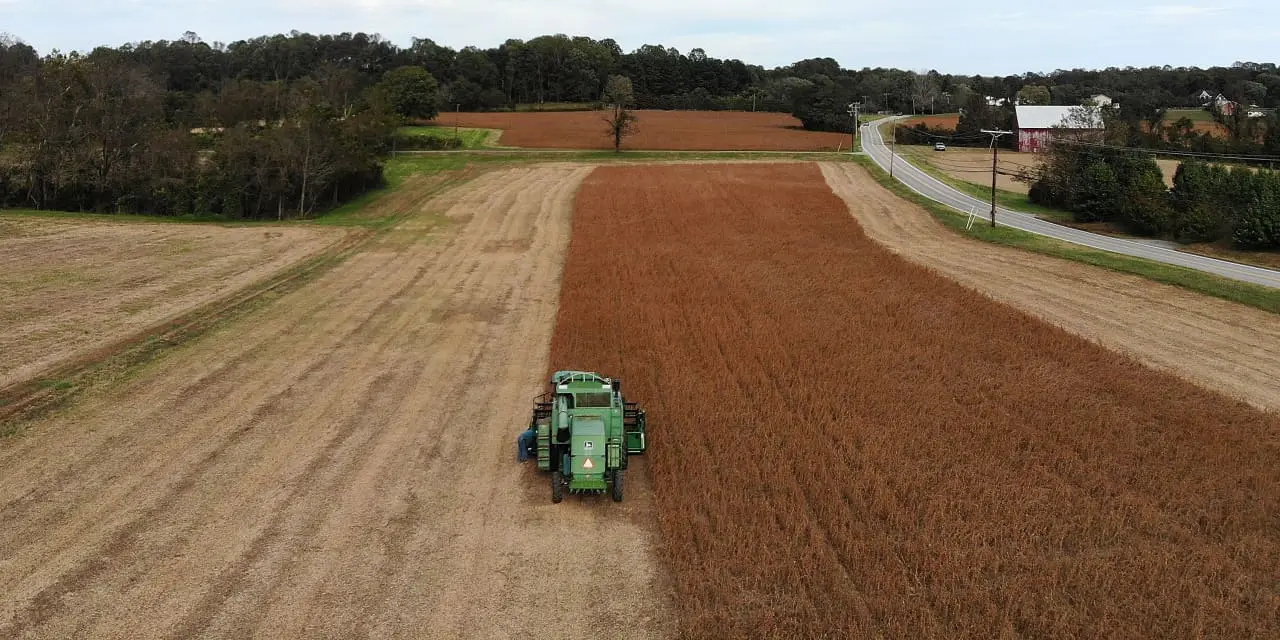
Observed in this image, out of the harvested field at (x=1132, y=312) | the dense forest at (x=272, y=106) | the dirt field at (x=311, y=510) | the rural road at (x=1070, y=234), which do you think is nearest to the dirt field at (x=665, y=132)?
the dense forest at (x=272, y=106)

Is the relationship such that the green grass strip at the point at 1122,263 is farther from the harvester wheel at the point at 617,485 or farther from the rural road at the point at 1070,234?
the harvester wheel at the point at 617,485

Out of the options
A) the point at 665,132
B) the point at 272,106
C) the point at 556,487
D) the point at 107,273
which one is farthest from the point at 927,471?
the point at 665,132

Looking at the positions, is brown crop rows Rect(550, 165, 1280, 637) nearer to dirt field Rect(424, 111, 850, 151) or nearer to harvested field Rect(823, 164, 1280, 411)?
harvested field Rect(823, 164, 1280, 411)

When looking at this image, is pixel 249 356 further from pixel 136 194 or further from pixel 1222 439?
pixel 136 194

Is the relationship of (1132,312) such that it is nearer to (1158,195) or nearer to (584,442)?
(584,442)

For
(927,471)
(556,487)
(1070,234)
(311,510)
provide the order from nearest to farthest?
1. (311,510)
2. (556,487)
3. (927,471)
4. (1070,234)

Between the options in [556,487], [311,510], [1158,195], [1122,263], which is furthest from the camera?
[1158,195]

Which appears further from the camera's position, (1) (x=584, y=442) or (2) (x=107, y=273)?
(2) (x=107, y=273)
